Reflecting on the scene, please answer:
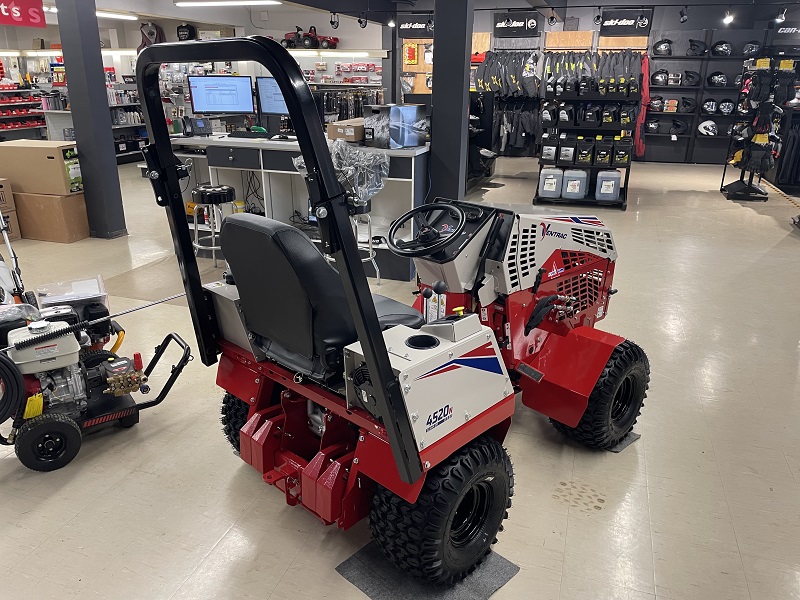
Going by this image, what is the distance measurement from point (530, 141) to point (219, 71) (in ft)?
21.6

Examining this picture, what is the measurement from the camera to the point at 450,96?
4824 millimetres

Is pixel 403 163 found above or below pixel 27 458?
above

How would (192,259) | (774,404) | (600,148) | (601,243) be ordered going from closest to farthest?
(192,259) → (601,243) → (774,404) → (600,148)

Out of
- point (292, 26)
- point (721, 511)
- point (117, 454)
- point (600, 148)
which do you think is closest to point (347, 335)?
point (117, 454)

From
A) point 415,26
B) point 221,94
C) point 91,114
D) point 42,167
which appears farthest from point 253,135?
point 415,26

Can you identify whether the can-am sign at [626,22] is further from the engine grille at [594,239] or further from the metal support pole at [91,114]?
the engine grille at [594,239]

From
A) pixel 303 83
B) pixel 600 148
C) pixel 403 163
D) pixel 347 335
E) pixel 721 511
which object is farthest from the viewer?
pixel 600 148

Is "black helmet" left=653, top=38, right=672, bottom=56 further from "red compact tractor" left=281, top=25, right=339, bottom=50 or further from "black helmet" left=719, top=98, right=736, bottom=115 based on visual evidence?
"red compact tractor" left=281, top=25, right=339, bottom=50

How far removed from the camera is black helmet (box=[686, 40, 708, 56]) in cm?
1185

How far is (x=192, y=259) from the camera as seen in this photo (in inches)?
90.7

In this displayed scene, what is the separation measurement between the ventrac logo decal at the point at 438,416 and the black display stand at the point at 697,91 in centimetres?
1227

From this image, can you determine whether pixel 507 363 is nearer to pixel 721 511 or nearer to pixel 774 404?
pixel 721 511

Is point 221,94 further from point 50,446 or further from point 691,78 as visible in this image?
point 691,78

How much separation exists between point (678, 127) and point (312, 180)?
12712 millimetres
